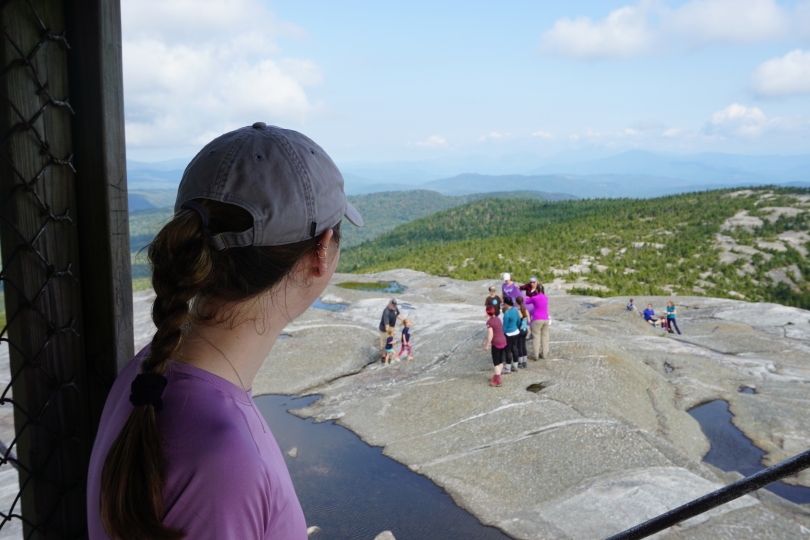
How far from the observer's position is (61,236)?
2.08 meters

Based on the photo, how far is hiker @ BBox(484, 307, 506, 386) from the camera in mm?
11492

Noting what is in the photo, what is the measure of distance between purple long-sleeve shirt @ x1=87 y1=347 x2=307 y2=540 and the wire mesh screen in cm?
79

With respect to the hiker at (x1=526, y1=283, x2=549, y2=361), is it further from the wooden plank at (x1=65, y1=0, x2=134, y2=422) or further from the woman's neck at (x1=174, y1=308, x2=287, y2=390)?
the woman's neck at (x1=174, y1=308, x2=287, y2=390)

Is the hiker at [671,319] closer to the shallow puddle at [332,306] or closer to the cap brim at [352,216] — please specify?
the shallow puddle at [332,306]

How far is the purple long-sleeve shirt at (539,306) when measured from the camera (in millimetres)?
12836

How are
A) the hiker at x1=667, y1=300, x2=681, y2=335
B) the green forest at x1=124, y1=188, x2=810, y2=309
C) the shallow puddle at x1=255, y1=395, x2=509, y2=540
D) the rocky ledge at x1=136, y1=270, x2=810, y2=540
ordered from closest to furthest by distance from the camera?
the shallow puddle at x1=255, y1=395, x2=509, y2=540
the rocky ledge at x1=136, y1=270, x2=810, y2=540
the hiker at x1=667, y1=300, x2=681, y2=335
the green forest at x1=124, y1=188, x2=810, y2=309

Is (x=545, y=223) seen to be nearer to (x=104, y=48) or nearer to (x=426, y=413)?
(x=426, y=413)

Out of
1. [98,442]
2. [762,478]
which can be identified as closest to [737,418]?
[762,478]

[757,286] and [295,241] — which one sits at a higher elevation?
[295,241]

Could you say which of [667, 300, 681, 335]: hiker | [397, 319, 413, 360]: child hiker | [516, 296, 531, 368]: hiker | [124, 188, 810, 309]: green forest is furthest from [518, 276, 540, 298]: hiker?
[124, 188, 810, 309]: green forest

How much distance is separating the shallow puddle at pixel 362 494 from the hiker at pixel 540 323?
487cm

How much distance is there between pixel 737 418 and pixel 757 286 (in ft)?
78.1

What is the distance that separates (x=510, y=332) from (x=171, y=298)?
424 inches

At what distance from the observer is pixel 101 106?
205 centimetres
